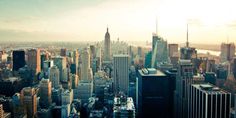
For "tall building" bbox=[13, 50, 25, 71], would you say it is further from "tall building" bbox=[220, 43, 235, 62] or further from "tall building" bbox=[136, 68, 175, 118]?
"tall building" bbox=[220, 43, 235, 62]

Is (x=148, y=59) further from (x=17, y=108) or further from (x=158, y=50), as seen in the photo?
(x=17, y=108)

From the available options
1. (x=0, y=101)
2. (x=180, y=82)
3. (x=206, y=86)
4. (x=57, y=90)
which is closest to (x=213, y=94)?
(x=206, y=86)

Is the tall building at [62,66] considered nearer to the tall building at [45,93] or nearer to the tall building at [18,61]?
the tall building at [45,93]

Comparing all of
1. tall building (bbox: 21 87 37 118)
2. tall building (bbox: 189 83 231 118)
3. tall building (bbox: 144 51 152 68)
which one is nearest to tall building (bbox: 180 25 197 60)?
tall building (bbox: 144 51 152 68)

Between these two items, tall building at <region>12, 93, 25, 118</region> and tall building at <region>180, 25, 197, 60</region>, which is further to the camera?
tall building at <region>180, 25, 197, 60</region>

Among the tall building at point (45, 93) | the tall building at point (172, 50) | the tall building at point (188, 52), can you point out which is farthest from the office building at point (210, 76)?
the tall building at point (45, 93)

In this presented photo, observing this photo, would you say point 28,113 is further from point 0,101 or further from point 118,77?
point 118,77

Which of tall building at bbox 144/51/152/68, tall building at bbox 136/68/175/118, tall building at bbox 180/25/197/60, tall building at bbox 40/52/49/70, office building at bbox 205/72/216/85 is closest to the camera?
tall building at bbox 136/68/175/118
